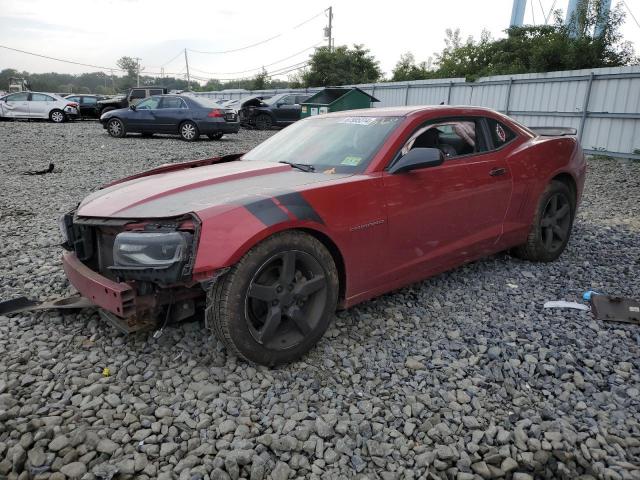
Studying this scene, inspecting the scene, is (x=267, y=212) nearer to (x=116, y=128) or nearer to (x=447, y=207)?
(x=447, y=207)

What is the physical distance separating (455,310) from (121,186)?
8.56 ft

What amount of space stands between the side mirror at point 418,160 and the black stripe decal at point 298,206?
73 cm

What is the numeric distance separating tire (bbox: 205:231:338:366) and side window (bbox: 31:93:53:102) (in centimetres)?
2292

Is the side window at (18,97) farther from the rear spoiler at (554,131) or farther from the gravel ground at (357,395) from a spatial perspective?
the rear spoiler at (554,131)

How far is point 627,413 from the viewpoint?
2.50 metres

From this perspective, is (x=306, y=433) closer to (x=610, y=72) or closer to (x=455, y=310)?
(x=455, y=310)

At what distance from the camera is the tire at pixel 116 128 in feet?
51.1

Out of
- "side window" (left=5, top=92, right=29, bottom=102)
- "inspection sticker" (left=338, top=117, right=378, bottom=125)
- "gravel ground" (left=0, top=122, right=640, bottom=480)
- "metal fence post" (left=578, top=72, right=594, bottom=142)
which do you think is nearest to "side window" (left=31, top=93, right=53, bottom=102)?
"side window" (left=5, top=92, right=29, bottom=102)

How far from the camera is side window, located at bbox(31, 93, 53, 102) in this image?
69.9ft

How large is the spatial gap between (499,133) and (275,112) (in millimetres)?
16752

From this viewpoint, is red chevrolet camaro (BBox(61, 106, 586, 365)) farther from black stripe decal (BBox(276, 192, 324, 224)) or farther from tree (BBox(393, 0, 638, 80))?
tree (BBox(393, 0, 638, 80))

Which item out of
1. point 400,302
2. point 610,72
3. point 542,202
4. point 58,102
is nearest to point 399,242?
point 400,302

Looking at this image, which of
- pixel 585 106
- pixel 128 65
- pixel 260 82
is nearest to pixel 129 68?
pixel 128 65

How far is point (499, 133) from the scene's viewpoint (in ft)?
13.7
